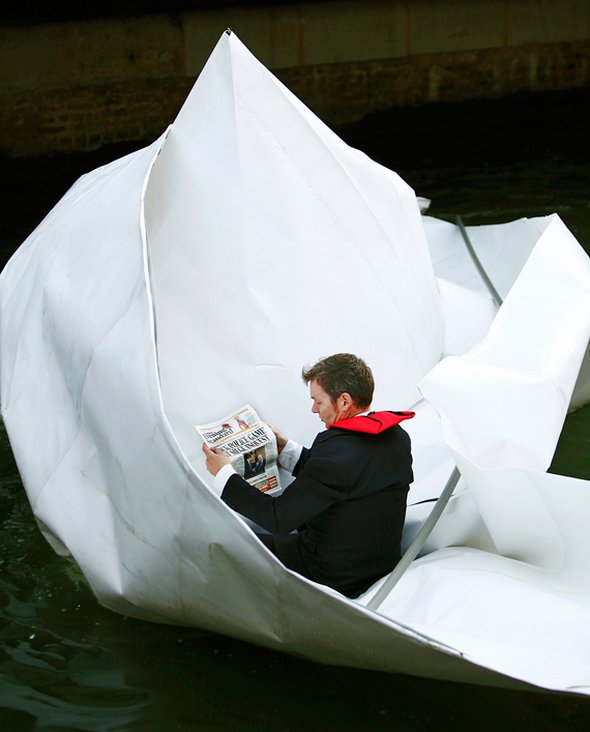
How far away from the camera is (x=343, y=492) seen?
3.51 meters

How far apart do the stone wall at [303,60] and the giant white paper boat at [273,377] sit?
5621 mm

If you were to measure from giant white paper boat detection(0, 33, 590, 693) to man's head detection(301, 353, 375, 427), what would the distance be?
398 millimetres

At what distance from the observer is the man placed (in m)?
3.50

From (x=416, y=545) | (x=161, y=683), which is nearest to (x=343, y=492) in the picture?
(x=416, y=545)

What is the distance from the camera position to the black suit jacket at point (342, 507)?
350 centimetres

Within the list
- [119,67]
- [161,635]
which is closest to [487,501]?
[161,635]

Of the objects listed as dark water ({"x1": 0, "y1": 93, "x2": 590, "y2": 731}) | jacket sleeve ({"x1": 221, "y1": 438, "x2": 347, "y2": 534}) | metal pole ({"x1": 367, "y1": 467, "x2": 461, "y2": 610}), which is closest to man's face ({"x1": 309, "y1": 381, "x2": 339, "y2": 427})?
jacket sleeve ({"x1": 221, "y1": 438, "x2": 347, "y2": 534})

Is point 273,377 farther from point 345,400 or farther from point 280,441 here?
point 345,400

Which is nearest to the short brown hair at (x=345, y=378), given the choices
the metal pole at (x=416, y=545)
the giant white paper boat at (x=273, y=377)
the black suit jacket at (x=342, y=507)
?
the black suit jacket at (x=342, y=507)

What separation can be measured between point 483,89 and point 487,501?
10.8 m

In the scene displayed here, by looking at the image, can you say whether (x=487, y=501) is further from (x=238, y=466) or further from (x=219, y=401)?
(x=219, y=401)

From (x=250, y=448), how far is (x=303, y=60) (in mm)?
9019

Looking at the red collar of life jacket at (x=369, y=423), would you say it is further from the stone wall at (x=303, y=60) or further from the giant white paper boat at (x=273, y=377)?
the stone wall at (x=303, y=60)

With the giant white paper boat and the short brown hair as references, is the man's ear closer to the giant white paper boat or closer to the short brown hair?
the short brown hair
